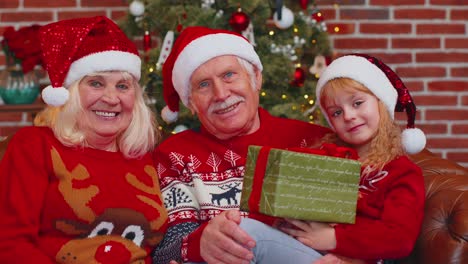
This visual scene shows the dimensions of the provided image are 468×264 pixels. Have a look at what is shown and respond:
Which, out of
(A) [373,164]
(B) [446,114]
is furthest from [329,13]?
(A) [373,164]

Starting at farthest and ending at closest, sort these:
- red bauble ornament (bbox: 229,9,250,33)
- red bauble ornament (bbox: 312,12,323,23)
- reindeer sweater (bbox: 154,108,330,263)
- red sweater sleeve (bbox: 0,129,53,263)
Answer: red bauble ornament (bbox: 312,12,323,23) → red bauble ornament (bbox: 229,9,250,33) → reindeer sweater (bbox: 154,108,330,263) → red sweater sleeve (bbox: 0,129,53,263)

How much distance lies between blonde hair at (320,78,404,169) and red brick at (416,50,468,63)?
1946 mm

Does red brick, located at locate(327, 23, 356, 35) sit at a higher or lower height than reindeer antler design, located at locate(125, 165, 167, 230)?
higher

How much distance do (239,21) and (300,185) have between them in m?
1.57

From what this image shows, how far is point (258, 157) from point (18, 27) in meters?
2.63

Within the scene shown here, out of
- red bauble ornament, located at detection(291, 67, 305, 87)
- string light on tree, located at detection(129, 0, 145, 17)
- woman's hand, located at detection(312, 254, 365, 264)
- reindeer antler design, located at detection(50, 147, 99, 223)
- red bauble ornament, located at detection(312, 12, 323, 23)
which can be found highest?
string light on tree, located at detection(129, 0, 145, 17)

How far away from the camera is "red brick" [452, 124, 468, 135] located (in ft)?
13.6

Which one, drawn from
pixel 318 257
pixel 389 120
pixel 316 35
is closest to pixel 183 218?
pixel 318 257

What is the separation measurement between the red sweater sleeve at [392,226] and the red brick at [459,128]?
2163 mm

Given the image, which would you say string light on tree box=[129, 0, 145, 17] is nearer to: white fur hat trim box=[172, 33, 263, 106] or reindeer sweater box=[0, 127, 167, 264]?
white fur hat trim box=[172, 33, 263, 106]

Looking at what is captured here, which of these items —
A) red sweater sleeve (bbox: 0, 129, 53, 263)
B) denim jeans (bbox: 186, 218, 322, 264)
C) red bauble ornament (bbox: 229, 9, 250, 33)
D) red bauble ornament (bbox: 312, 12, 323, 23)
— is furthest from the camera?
red bauble ornament (bbox: 312, 12, 323, 23)

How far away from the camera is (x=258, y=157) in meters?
1.87

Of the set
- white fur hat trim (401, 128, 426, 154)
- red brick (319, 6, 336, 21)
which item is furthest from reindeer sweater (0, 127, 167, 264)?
red brick (319, 6, 336, 21)

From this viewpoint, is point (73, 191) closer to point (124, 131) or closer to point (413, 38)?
point (124, 131)
